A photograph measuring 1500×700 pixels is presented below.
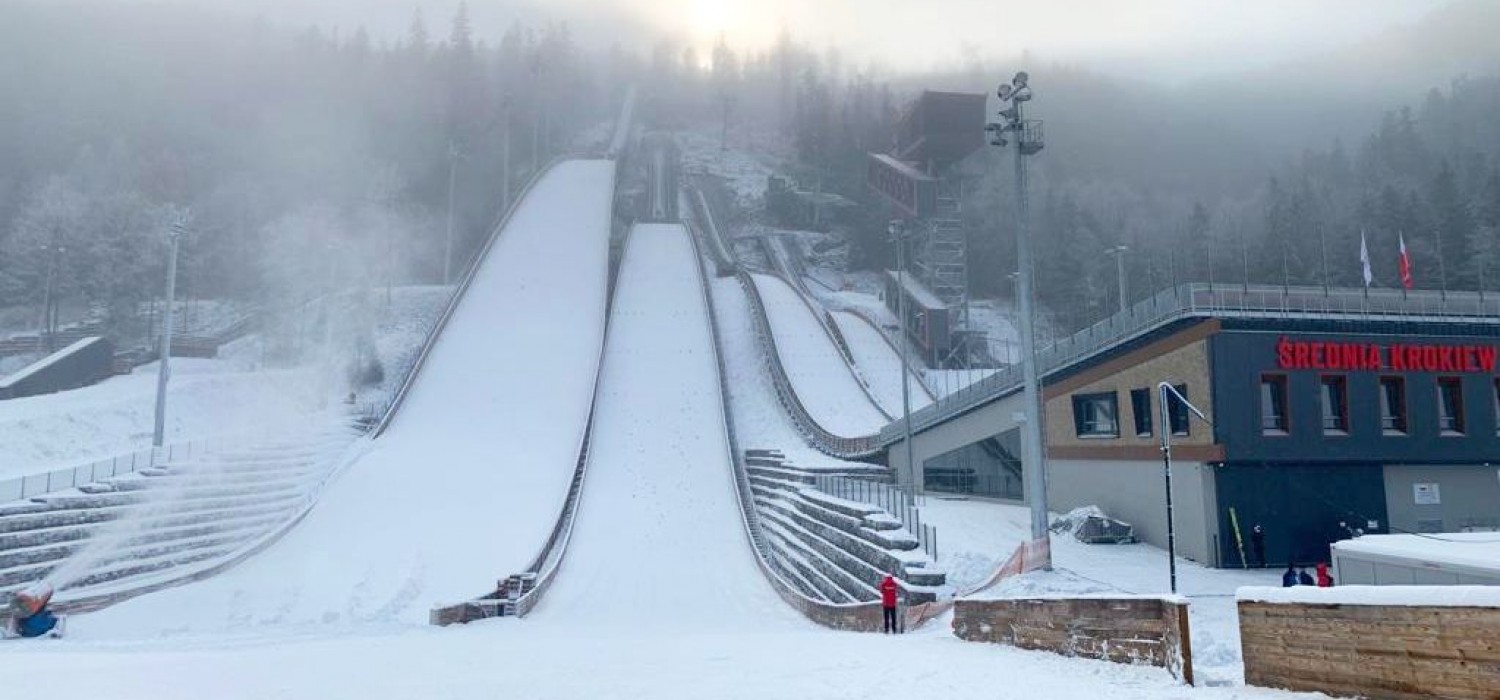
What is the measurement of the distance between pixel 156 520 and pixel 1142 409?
23921mm

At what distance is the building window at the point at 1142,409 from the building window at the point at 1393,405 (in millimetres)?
2634

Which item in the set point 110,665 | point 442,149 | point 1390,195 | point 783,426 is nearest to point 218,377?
point 783,426

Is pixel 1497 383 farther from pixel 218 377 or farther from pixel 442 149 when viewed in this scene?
pixel 442 149

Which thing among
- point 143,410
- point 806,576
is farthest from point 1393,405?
point 143,410

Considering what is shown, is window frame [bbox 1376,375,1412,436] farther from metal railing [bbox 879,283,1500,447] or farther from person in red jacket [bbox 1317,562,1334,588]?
person in red jacket [bbox 1317,562,1334,588]

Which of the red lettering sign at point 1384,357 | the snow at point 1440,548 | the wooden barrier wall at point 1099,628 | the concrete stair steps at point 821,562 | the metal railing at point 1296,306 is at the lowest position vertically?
the concrete stair steps at point 821,562

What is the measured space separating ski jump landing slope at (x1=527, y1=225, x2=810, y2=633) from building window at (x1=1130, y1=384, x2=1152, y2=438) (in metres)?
9.29

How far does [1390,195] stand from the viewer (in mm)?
64125

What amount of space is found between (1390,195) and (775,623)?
218ft

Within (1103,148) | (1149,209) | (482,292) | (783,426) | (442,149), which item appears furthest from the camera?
(1103,148)

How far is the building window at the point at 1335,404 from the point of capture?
65.2 feet

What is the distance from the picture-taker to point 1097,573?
16.5m

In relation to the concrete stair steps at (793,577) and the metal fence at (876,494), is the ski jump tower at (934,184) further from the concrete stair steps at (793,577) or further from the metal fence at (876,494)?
the concrete stair steps at (793,577)

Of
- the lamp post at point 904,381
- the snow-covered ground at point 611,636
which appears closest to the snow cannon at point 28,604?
the snow-covered ground at point 611,636
